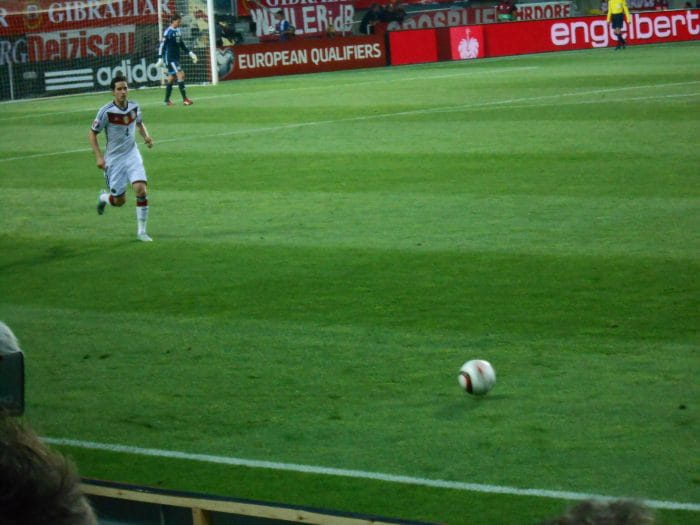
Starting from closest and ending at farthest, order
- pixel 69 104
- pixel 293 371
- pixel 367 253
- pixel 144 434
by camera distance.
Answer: pixel 144 434
pixel 293 371
pixel 367 253
pixel 69 104

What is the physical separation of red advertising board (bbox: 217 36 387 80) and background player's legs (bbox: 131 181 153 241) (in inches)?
991

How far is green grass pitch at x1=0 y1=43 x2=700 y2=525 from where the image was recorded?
701 centimetres

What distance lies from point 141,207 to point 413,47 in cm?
2972

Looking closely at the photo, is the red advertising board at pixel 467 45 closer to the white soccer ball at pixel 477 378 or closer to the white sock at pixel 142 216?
the white sock at pixel 142 216

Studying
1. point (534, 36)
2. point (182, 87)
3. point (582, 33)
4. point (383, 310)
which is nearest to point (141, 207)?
point (383, 310)

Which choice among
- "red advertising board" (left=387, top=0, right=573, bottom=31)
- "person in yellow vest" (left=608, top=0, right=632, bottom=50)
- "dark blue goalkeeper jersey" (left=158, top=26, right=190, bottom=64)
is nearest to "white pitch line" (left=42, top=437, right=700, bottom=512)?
"dark blue goalkeeper jersey" (left=158, top=26, right=190, bottom=64)

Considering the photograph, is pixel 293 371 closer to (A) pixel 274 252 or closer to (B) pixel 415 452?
(B) pixel 415 452

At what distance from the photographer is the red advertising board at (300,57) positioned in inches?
1554

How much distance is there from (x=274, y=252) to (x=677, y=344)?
5.37 metres

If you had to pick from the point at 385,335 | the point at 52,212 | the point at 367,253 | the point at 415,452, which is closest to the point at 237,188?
the point at 52,212

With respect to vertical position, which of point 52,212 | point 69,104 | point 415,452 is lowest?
point 415,452

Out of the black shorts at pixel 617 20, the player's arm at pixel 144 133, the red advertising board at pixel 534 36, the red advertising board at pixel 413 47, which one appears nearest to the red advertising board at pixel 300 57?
the red advertising board at pixel 413 47

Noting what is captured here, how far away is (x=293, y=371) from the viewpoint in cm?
885

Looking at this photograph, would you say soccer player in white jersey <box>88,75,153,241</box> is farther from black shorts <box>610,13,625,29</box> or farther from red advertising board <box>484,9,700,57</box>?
black shorts <box>610,13,625,29</box>
